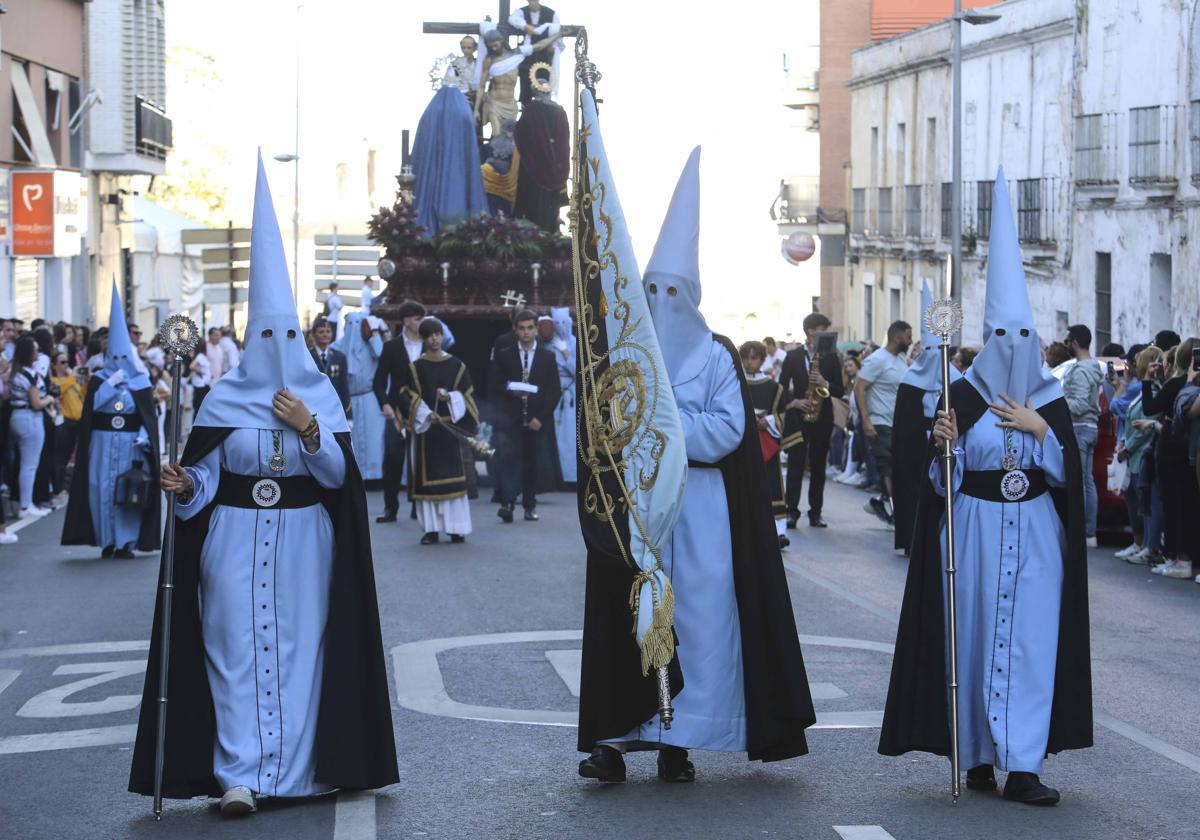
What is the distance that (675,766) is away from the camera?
791 centimetres

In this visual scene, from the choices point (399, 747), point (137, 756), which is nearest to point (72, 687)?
point (399, 747)

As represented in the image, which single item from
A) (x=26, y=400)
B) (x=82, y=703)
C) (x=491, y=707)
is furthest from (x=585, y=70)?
(x=26, y=400)

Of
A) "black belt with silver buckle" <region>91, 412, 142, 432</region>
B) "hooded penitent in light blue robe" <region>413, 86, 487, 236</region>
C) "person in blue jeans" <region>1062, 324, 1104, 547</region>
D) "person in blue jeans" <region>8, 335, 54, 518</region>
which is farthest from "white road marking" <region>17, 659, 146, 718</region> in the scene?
"hooded penitent in light blue robe" <region>413, 86, 487, 236</region>

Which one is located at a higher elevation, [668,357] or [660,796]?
[668,357]

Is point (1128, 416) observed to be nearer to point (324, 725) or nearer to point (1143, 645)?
point (1143, 645)

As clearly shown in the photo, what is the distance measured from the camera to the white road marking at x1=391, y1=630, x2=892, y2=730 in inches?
362

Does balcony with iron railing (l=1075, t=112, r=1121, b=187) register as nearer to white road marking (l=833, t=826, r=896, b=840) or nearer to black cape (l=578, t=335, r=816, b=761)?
black cape (l=578, t=335, r=816, b=761)

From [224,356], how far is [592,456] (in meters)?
23.2

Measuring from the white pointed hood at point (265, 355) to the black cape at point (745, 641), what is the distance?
1.15m

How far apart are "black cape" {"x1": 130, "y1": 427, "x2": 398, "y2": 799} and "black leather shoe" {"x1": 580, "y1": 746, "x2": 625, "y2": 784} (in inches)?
30.1

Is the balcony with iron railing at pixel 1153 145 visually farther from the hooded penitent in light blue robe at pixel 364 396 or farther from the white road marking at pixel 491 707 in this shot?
the white road marking at pixel 491 707

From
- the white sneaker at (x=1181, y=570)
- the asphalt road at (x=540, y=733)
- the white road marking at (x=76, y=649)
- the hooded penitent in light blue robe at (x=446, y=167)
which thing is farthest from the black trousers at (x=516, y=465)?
the white road marking at (x=76, y=649)

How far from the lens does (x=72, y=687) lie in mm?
10227

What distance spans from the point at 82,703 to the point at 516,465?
29.0 feet
